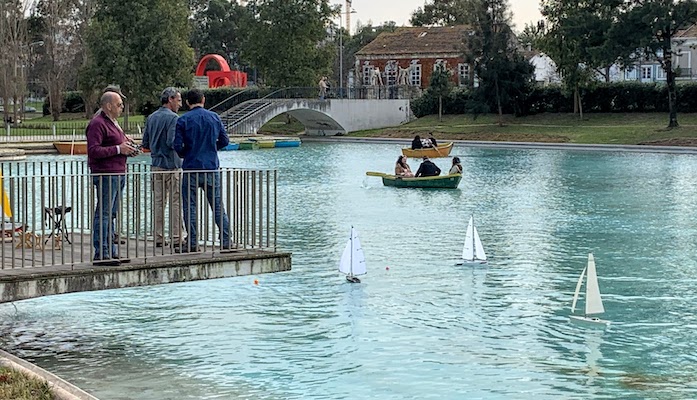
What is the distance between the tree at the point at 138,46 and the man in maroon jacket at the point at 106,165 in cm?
6598

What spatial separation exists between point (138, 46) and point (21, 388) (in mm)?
70647

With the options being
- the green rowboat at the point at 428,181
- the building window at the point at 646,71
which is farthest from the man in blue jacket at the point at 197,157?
the building window at the point at 646,71

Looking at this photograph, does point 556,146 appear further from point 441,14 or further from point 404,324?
point 441,14

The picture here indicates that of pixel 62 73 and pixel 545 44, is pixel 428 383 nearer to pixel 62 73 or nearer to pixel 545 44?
pixel 545 44

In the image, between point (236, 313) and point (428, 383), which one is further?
point (236, 313)

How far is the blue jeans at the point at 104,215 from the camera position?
13242 millimetres

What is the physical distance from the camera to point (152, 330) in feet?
53.1

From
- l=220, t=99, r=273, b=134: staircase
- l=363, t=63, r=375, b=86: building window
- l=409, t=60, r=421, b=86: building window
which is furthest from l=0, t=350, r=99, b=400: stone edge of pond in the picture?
l=363, t=63, r=375, b=86: building window

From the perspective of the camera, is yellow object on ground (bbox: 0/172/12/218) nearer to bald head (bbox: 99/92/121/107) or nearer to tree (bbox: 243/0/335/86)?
bald head (bbox: 99/92/121/107)

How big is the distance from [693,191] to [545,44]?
41263 mm

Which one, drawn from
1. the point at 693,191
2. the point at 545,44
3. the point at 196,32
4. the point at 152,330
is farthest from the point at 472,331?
the point at 196,32

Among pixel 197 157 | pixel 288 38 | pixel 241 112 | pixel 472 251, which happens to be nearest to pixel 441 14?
Result: pixel 288 38

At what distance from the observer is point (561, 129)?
246ft

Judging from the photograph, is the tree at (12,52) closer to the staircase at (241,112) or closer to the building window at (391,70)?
the staircase at (241,112)
